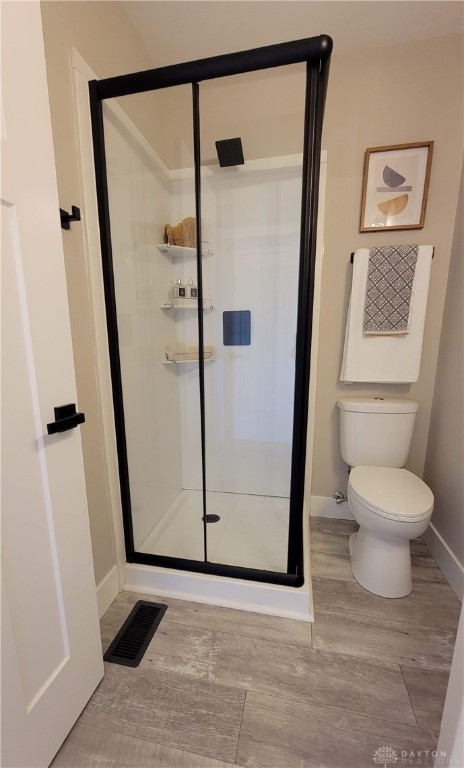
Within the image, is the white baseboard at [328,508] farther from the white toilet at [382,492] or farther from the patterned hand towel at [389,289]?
the patterned hand towel at [389,289]

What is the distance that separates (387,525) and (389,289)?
1.19 m

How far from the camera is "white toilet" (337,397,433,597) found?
1.37m

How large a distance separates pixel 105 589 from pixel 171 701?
0.53m

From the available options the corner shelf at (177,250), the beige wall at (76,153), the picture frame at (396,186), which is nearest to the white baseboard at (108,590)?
the beige wall at (76,153)

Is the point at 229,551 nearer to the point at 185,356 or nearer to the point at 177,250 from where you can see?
the point at 185,356

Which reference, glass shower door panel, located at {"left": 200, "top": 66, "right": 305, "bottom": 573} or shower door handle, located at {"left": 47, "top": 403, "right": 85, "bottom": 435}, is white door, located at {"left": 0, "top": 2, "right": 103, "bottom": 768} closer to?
shower door handle, located at {"left": 47, "top": 403, "right": 85, "bottom": 435}

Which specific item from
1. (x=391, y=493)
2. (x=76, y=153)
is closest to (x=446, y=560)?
(x=391, y=493)

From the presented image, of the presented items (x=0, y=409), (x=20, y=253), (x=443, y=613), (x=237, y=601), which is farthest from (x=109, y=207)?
(x=443, y=613)

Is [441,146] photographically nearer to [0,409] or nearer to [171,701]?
[0,409]

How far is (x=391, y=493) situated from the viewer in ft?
4.82

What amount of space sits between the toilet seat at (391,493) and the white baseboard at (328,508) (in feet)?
1.65

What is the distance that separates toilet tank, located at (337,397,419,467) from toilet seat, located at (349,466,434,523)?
0.09m

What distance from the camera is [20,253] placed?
739mm

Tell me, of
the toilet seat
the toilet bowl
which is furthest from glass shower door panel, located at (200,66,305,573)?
the toilet seat
